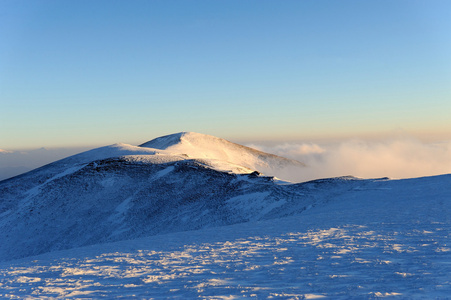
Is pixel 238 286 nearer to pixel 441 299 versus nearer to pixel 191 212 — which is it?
pixel 441 299

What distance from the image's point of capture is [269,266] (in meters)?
13.9

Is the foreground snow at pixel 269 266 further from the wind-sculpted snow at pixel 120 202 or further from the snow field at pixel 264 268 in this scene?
the wind-sculpted snow at pixel 120 202

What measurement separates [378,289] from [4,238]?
179 feet

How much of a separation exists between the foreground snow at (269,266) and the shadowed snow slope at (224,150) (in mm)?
81128

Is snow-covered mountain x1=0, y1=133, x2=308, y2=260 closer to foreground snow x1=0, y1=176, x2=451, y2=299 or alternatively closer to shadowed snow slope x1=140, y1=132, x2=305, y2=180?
foreground snow x1=0, y1=176, x2=451, y2=299

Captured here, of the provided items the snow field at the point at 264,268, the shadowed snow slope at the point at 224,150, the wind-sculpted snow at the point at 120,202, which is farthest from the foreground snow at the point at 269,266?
the shadowed snow slope at the point at 224,150

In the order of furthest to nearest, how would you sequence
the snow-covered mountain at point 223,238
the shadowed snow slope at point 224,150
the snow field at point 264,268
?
the shadowed snow slope at point 224,150, the snow-covered mountain at point 223,238, the snow field at point 264,268

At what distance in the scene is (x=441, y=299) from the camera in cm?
920

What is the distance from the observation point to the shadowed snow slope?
370 ft

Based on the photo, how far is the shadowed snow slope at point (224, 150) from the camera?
370 ft

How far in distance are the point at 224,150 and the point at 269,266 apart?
11637 cm

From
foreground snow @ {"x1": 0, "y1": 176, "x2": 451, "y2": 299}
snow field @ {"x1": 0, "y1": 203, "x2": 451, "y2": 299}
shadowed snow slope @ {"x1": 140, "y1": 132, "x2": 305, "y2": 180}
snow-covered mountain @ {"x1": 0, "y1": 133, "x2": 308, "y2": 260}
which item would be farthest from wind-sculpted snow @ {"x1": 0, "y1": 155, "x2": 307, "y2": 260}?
shadowed snow slope @ {"x1": 140, "y1": 132, "x2": 305, "y2": 180}

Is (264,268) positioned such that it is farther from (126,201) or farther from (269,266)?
(126,201)

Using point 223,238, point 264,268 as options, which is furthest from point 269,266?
point 223,238
